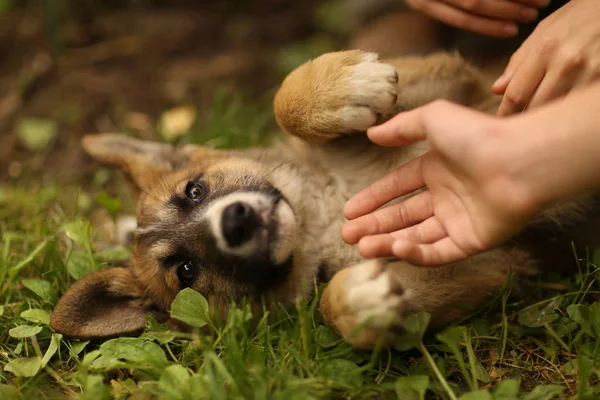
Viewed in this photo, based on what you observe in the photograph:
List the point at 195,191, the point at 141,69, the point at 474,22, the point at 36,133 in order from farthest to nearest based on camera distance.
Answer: the point at 141,69
the point at 36,133
the point at 195,191
the point at 474,22

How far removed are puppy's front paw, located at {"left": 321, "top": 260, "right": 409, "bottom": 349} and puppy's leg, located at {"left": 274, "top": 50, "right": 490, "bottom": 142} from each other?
76cm

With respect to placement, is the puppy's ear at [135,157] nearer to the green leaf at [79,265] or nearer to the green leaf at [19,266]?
the green leaf at [79,265]

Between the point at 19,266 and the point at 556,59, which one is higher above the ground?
the point at 556,59

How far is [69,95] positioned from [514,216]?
416cm

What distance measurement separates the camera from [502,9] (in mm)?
2619

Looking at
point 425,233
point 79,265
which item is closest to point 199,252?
point 79,265

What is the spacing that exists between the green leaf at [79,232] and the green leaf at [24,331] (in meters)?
0.52

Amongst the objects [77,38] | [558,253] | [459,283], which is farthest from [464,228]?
[77,38]

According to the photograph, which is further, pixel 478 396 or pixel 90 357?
pixel 90 357

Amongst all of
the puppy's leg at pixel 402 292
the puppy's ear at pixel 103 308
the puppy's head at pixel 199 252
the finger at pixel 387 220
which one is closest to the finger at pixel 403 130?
the finger at pixel 387 220

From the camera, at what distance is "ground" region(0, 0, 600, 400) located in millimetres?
2119

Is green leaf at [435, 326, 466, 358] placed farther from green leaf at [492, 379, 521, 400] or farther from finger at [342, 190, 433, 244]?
finger at [342, 190, 433, 244]

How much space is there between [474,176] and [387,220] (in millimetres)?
592

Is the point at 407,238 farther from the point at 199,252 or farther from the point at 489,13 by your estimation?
the point at 489,13
